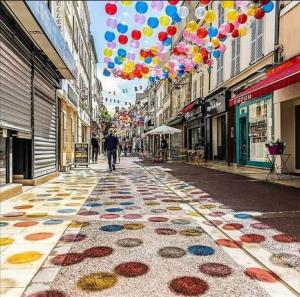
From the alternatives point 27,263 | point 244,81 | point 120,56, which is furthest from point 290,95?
point 27,263

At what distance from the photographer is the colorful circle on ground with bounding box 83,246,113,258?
11.3ft

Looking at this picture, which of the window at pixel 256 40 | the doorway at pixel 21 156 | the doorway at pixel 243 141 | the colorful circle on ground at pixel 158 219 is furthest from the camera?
the doorway at pixel 243 141

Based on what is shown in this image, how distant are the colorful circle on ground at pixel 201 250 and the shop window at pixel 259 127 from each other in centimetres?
1069

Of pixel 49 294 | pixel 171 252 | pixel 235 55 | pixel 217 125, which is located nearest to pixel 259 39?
pixel 235 55

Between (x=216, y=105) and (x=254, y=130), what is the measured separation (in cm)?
478

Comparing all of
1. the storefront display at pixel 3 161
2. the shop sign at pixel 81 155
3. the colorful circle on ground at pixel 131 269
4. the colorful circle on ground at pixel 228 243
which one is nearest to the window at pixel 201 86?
the shop sign at pixel 81 155

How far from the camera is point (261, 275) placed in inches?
114

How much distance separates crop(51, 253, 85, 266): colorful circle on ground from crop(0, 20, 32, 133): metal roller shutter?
3772 millimetres

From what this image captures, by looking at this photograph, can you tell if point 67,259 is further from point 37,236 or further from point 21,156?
point 21,156

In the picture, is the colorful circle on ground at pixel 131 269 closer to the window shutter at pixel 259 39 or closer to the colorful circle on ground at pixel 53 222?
the colorful circle on ground at pixel 53 222

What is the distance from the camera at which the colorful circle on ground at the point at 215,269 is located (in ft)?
9.60

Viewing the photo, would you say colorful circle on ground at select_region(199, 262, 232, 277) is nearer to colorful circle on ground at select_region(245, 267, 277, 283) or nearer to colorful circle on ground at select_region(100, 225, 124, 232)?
colorful circle on ground at select_region(245, 267, 277, 283)

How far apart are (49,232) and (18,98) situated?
436cm

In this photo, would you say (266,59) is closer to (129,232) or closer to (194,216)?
(194,216)
